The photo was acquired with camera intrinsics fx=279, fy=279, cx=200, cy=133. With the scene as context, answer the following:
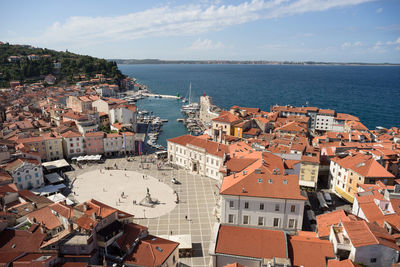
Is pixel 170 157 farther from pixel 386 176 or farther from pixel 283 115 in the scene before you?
pixel 283 115

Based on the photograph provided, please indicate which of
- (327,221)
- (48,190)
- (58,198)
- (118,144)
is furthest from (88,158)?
(327,221)

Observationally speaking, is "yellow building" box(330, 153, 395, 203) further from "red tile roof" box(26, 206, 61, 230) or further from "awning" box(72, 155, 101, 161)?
"awning" box(72, 155, 101, 161)

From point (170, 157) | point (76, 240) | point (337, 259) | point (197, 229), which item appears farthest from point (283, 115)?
point (76, 240)

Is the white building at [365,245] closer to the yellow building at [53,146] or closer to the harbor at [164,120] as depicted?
the harbor at [164,120]

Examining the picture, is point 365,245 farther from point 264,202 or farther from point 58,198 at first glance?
point 58,198

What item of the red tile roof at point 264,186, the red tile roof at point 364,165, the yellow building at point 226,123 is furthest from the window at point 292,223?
the yellow building at point 226,123

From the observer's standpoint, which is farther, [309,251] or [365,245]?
[309,251]
